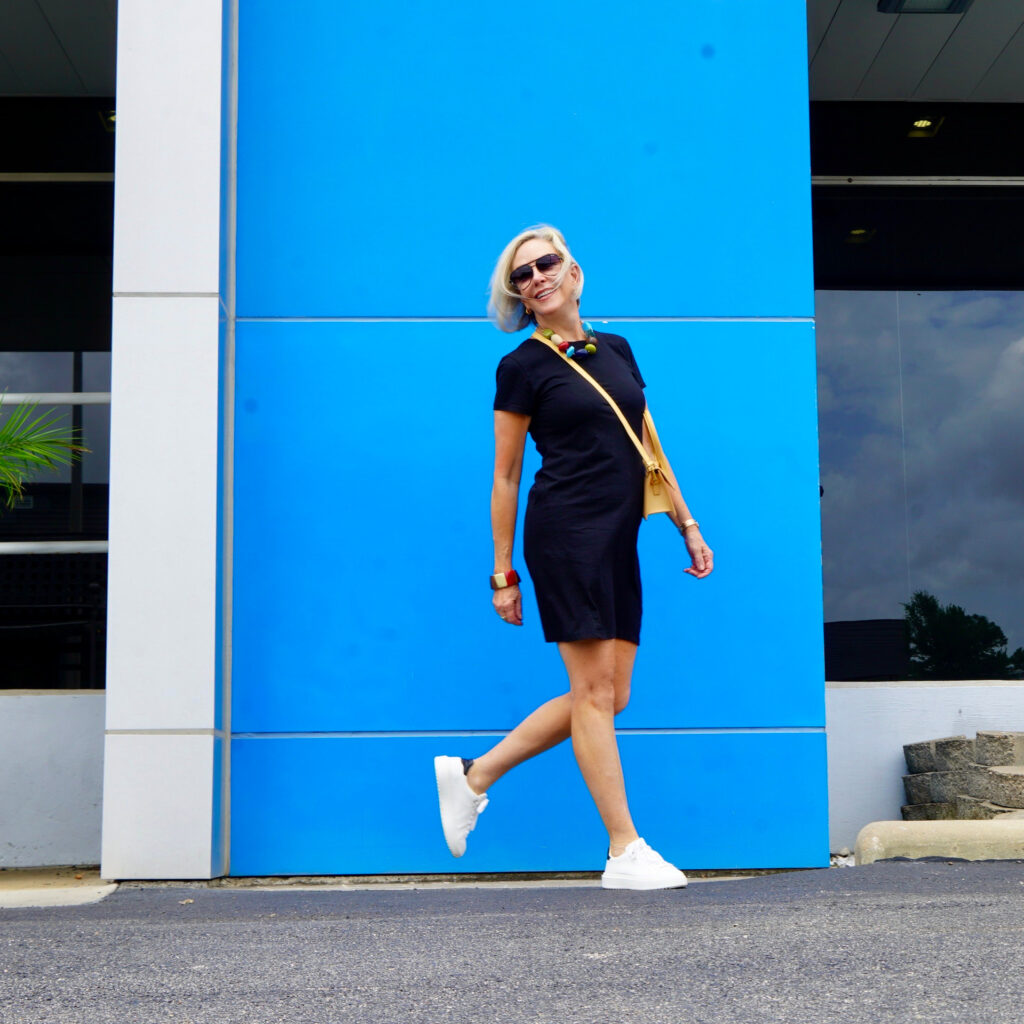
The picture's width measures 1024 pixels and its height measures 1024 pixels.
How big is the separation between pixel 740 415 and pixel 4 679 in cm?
360

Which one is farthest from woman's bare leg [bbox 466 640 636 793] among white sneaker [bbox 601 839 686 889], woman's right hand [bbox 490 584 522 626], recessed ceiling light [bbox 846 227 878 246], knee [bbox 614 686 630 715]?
recessed ceiling light [bbox 846 227 878 246]

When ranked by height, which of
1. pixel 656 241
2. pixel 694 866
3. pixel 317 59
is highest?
pixel 317 59

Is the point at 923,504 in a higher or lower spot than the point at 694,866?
higher

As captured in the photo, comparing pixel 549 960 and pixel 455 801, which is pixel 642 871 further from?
pixel 549 960

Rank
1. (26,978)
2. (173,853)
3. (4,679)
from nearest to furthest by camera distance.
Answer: (26,978)
(173,853)
(4,679)

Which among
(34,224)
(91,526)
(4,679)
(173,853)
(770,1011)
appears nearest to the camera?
(770,1011)

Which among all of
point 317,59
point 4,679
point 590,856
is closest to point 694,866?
point 590,856

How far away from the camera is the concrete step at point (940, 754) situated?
5301mm

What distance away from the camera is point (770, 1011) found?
1.94 metres

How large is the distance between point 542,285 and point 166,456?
1358mm

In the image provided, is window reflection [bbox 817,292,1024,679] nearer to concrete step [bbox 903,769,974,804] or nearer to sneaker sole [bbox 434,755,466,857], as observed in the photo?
concrete step [bbox 903,769,974,804]

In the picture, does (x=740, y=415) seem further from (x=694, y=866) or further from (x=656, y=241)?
(x=694, y=866)

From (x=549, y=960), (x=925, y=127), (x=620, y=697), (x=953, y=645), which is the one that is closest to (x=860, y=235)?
(x=925, y=127)

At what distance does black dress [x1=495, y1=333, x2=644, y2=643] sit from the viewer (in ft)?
11.3
